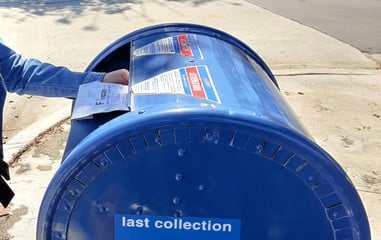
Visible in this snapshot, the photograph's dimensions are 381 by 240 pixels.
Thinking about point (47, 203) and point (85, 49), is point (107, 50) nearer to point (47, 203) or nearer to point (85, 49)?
point (47, 203)

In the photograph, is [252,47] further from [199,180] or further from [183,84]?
[199,180]

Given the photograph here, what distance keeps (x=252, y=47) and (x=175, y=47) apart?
15.5ft

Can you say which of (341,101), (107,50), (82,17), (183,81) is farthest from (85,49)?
(183,81)

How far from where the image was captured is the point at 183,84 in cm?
180

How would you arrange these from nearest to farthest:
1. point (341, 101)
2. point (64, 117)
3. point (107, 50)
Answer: point (107, 50) < point (64, 117) < point (341, 101)

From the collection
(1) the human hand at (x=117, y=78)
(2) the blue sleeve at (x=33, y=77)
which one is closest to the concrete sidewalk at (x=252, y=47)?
(2) the blue sleeve at (x=33, y=77)

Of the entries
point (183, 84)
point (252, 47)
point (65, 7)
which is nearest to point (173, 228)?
point (183, 84)

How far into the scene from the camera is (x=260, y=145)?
152 centimetres

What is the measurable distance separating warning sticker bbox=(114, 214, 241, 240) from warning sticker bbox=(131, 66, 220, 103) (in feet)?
1.24

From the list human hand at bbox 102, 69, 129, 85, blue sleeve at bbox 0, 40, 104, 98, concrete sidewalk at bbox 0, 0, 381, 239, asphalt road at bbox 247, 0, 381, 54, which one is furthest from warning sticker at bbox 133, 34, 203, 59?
asphalt road at bbox 247, 0, 381, 54

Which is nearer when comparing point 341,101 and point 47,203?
point 47,203

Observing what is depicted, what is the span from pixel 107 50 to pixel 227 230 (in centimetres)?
134

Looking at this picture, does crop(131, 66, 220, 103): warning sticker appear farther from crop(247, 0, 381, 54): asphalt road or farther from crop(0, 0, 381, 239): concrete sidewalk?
crop(247, 0, 381, 54): asphalt road

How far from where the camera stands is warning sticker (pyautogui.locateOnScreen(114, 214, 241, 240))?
163cm
